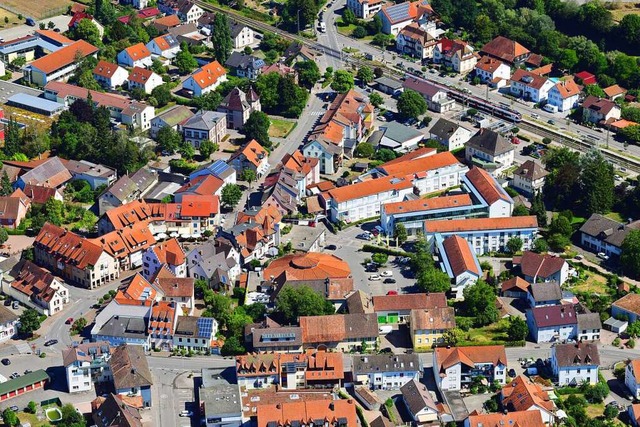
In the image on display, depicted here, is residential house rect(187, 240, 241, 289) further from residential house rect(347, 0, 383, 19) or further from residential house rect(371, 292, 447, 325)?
residential house rect(347, 0, 383, 19)

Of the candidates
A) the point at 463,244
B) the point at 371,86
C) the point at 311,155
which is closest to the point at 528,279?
the point at 463,244

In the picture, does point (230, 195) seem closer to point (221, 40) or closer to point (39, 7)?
point (221, 40)

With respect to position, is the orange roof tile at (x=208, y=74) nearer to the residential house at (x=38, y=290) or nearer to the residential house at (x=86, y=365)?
the residential house at (x=38, y=290)

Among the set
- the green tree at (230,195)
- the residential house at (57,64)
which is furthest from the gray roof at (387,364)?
the residential house at (57,64)

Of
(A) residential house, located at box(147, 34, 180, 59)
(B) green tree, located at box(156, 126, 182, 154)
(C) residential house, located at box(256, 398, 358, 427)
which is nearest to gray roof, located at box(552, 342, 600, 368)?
(C) residential house, located at box(256, 398, 358, 427)

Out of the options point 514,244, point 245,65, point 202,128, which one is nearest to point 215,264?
point 202,128

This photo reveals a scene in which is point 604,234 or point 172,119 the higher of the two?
point 604,234
